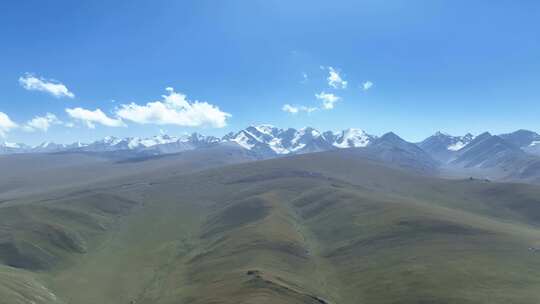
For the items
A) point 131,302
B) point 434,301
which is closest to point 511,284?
point 434,301

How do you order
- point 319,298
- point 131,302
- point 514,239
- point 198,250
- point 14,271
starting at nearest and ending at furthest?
point 319,298, point 131,302, point 14,271, point 514,239, point 198,250

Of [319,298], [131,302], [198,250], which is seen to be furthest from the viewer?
[198,250]

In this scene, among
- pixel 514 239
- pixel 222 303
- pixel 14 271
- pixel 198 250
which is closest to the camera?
pixel 222 303

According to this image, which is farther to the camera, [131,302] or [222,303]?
[131,302]

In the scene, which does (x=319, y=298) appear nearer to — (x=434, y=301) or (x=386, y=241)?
(x=434, y=301)

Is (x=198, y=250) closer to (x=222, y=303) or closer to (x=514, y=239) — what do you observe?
(x=222, y=303)

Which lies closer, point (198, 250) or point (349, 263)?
point (349, 263)

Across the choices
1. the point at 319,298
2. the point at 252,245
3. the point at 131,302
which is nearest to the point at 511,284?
the point at 319,298

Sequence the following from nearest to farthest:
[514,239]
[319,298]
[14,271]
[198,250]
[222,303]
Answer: [222,303]
[319,298]
[14,271]
[514,239]
[198,250]
